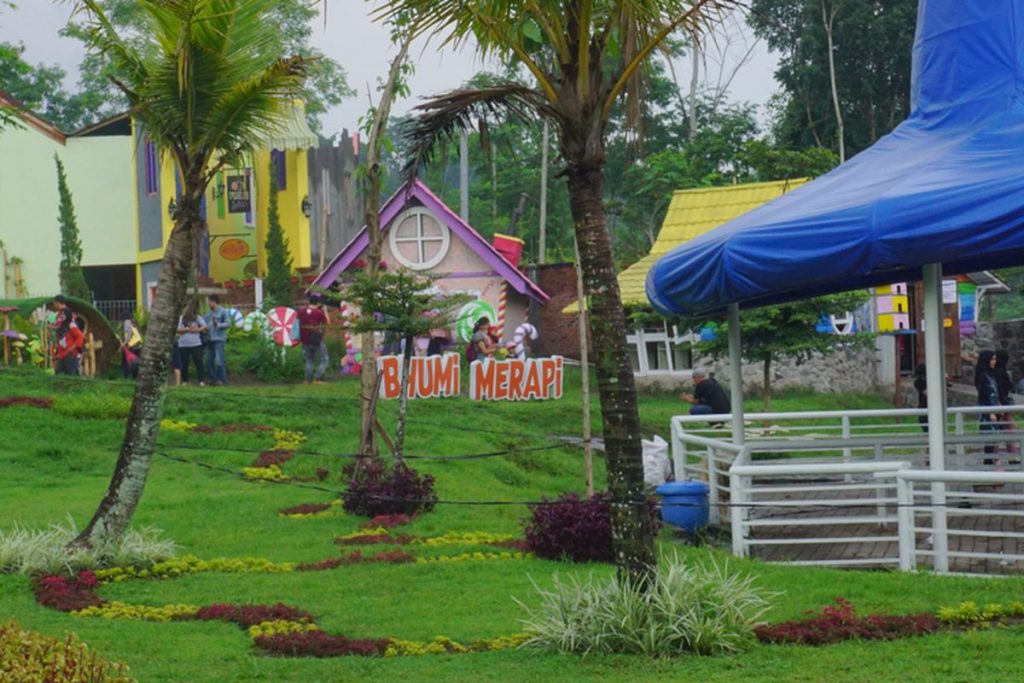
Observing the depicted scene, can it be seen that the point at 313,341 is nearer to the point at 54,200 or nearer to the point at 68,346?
the point at 68,346

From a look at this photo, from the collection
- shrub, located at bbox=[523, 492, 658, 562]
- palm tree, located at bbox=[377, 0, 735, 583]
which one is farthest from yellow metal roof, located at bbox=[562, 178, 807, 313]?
palm tree, located at bbox=[377, 0, 735, 583]

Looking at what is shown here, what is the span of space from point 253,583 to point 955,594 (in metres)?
6.45

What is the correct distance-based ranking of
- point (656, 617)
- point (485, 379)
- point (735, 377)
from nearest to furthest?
point (656, 617) < point (735, 377) < point (485, 379)

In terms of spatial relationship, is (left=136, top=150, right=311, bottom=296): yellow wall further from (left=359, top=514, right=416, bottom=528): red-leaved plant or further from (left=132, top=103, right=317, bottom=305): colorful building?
(left=359, top=514, right=416, bottom=528): red-leaved plant

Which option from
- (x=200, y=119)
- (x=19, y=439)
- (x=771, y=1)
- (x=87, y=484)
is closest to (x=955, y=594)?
(x=200, y=119)

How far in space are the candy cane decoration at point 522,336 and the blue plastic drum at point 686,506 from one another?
1774 cm

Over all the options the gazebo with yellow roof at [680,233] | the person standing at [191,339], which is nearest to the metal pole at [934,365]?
the person standing at [191,339]

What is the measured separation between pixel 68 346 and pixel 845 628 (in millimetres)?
22992

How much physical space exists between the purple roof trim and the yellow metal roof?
3.29 m

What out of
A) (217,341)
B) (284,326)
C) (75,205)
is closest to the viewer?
(217,341)

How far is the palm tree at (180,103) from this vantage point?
1429 cm

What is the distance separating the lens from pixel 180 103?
48.0 ft

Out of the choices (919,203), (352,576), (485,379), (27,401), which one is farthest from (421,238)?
(919,203)

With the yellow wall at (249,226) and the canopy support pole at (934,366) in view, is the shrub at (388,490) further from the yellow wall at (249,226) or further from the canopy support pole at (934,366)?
the yellow wall at (249,226)
